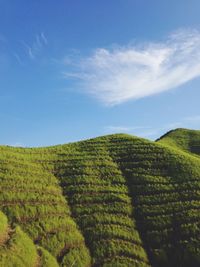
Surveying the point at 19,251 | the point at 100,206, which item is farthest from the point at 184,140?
the point at 19,251

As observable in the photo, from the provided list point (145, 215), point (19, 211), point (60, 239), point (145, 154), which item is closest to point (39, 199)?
point (19, 211)

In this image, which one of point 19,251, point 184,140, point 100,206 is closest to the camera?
point 19,251

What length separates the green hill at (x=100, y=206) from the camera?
52.5 metres

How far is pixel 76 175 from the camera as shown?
69.9 meters

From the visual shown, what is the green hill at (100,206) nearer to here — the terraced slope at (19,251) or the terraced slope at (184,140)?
the terraced slope at (19,251)

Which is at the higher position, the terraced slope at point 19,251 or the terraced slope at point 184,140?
the terraced slope at point 184,140

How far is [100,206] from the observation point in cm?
6222

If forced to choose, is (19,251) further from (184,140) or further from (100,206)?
(184,140)

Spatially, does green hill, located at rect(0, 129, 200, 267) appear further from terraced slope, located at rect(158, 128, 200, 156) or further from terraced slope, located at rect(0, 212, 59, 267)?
terraced slope, located at rect(158, 128, 200, 156)

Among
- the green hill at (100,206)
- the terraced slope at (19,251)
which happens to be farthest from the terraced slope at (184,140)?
the terraced slope at (19,251)

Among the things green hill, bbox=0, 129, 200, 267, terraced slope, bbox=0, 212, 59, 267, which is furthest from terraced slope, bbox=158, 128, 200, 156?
terraced slope, bbox=0, 212, 59, 267

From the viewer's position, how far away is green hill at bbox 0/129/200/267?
52531mm

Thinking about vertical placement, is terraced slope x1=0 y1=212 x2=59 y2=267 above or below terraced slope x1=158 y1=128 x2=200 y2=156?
below

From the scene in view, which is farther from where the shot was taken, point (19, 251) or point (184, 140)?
point (184, 140)
